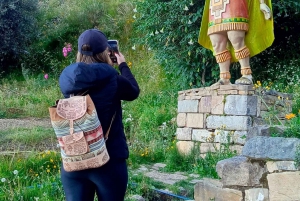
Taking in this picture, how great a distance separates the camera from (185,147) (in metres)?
5.76

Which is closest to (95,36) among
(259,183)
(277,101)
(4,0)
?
(259,183)

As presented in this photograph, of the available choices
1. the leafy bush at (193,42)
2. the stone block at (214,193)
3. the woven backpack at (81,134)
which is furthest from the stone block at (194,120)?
the woven backpack at (81,134)

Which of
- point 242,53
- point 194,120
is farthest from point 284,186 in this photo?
point 194,120

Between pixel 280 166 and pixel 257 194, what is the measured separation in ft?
0.99

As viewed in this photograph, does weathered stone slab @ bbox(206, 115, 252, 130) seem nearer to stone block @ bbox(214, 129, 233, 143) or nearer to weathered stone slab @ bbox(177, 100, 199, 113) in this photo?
stone block @ bbox(214, 129, 233, 143)

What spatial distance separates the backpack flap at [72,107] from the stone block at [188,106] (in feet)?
11.6

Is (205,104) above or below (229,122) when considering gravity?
above

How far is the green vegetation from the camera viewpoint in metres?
4.59

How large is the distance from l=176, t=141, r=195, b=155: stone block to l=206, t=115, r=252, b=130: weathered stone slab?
367 mm

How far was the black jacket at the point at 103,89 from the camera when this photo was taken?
2225mm

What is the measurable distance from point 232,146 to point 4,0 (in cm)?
780

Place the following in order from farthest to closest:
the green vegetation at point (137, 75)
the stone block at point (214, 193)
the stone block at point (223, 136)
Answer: the stone block at point (223, 136) → the green vegetation at point (137, 75) → the stone block at point (214, 193)

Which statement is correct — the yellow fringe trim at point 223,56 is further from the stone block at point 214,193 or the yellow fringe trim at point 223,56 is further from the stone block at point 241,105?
the stone block at point 214,193

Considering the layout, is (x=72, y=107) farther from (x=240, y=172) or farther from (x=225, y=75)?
(x=225, y=75)
